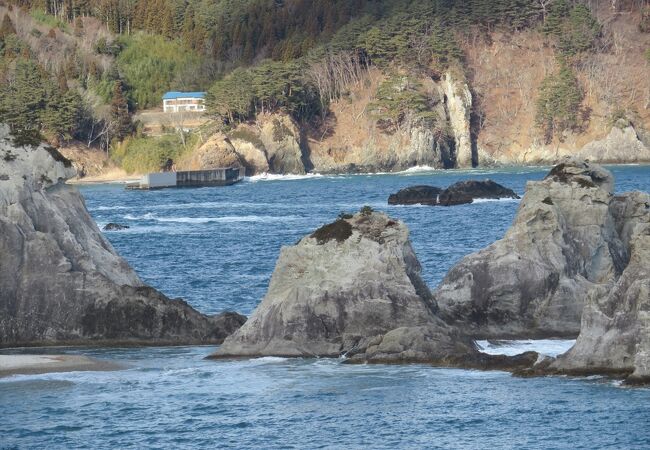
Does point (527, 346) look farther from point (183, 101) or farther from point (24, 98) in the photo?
point (183, 101)

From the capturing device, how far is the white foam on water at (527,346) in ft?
115

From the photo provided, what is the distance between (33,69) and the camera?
170375 mm

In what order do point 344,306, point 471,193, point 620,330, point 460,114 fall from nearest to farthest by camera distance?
point 620,330 → point 344,306 → point 471,193 → point 460,114

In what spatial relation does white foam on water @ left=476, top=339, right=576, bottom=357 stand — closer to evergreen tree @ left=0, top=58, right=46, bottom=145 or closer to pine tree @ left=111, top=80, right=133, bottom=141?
evergreen tree @ left=0, top=58, right=46, bottom=145

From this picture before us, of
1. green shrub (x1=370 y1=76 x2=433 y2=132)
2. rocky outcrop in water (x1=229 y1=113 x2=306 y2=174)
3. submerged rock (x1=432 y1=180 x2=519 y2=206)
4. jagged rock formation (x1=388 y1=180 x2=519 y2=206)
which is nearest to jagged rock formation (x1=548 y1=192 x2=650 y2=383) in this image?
jagged rock formation (x1=388 y1=180 x2=519 y2=206)

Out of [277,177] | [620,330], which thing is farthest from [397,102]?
[620,330]

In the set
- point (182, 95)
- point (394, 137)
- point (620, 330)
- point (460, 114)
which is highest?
point (182, 95)

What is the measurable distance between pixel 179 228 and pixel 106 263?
41.0 m

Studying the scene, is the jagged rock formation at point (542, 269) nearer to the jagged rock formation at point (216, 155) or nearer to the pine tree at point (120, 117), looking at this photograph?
the jagged rock formation at point (216, 155)

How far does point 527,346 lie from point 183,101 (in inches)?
6059

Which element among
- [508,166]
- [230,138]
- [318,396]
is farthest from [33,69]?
[318,396]

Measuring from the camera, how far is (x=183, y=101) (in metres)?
187

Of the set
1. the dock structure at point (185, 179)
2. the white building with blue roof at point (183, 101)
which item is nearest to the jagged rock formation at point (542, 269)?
the dock structure at point (185, 179)

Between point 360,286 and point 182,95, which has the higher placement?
point 182,95
